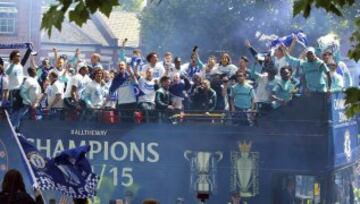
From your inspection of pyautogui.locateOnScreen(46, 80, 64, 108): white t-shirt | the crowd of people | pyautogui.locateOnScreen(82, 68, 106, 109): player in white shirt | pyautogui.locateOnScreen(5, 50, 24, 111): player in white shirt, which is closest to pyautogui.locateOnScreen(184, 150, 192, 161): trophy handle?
the crowd of people

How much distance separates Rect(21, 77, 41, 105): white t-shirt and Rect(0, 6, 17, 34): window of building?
100 ft

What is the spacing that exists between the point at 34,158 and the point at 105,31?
5060 cm

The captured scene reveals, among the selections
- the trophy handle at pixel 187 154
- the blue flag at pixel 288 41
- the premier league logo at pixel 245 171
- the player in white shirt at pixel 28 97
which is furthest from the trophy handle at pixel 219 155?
the player in white shirt at pixel 28 97

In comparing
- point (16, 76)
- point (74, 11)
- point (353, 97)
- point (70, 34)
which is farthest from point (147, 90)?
point (70, 34)

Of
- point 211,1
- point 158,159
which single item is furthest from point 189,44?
point 158,159

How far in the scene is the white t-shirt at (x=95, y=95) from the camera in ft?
64.5

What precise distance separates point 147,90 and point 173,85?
52cm

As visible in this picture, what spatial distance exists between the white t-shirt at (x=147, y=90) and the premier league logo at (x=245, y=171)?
5.30 feet

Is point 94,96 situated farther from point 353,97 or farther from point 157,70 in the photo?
point 353,97

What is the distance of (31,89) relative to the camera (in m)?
19.6

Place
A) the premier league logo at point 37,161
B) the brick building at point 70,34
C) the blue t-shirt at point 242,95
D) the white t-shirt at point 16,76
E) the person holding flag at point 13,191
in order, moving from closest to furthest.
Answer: the person holding flag at point 13,191, the premier league logo at point 37,161, the blue t-shirt at point 242,95, the white t-shirt at point 16,76, the brick building at point 70,34

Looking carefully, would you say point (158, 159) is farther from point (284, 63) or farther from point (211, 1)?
point (211, 1)

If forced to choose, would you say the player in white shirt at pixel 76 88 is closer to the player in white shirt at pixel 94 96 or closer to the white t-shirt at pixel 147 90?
the player in white shirt at pixel 94 96

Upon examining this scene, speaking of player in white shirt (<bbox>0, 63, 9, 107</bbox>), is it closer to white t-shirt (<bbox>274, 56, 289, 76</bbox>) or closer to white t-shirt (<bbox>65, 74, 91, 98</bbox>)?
white t-shirt (<bbox>65, 74, 91, 98</bbox>)
